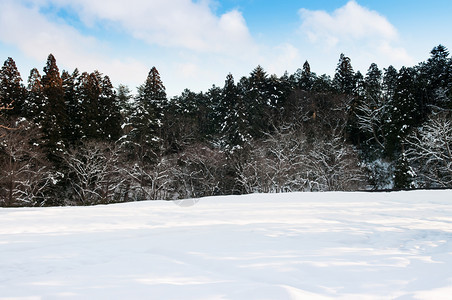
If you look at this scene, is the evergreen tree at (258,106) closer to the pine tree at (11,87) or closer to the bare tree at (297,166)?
the bare tree at (297,166)

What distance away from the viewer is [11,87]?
81.3 feet

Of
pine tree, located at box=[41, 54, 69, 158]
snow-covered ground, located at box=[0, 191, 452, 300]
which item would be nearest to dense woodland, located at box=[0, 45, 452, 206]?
pine tree, located at box=[41, 54, 69, 158]

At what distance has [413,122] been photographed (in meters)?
24.9

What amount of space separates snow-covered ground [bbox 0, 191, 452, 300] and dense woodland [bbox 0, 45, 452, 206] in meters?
13.9

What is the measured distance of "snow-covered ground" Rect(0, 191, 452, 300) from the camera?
7.83 ft

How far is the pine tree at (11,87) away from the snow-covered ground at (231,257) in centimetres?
2418

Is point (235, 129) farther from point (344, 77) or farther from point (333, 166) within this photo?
point (344, 77)

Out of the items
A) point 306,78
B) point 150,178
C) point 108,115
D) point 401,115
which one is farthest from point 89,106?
point 401,115

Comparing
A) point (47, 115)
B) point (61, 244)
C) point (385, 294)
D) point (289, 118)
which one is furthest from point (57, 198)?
point (385, 294)

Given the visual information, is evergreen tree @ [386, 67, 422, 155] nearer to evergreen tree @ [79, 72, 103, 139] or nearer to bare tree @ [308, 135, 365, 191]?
bare tree @ [308, 135, 365, 191]

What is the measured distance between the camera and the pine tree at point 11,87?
24.2m

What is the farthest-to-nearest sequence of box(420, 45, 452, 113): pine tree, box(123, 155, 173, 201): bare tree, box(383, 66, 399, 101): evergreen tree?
box(383, 66, 399, 101): evergreen tree, box(420, 45, 452, 113): pine tree, box(123, 155, 173, 201): bare tree

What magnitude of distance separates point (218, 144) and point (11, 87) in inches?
810

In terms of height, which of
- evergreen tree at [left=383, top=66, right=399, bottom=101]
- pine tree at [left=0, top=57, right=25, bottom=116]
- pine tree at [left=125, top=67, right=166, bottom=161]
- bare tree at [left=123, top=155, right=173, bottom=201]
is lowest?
bare tree at [left=123, top=155, right=173, bottom=201]
